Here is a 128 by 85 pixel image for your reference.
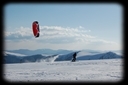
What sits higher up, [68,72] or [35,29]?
[35,29]

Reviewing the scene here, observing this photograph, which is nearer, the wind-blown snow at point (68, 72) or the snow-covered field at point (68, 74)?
the snow-covered field at point (68, 74)

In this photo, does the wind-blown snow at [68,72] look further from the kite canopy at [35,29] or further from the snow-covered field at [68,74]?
the kite canopy at [35,29]

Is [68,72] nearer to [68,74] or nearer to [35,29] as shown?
[68,74]

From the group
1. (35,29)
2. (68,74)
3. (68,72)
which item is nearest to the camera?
(35,29)

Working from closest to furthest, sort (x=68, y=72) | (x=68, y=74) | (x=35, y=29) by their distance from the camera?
1. (x=35, y=29)
2. (x=68, y=74)
3. (x=68, y=72)

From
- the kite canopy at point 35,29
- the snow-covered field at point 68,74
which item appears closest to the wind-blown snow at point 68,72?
the snow-covered field at point 68,74

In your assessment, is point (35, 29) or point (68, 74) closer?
point (35, 29)

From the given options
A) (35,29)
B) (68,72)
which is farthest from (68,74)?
(35,29)

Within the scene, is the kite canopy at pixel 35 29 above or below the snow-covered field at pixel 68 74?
above

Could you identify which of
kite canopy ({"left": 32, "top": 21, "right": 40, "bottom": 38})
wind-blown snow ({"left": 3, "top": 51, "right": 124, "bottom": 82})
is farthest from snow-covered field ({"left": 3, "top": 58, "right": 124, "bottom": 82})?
kite canopy ({"left": 32, "top": 21, "right": 40, "bottom": 38})

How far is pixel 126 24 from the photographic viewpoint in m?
8.38

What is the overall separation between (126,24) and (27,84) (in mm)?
4138

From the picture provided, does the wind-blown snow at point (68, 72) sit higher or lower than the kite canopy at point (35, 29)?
lower

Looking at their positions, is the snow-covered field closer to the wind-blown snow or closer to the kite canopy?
the wind-blown snow
